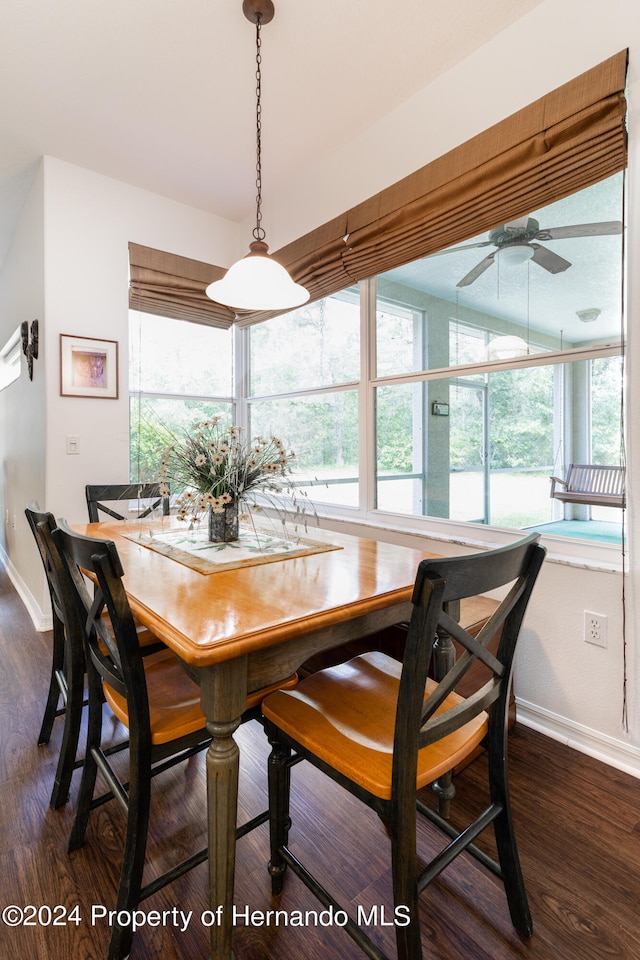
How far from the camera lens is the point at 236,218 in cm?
365

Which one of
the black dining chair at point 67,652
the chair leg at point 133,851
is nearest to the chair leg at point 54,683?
the black dining chair at point 67,652

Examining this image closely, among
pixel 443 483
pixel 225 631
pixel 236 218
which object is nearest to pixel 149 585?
pixel 225 631

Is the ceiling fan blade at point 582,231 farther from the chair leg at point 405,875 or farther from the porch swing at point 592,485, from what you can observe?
the chair leg at point 405,875

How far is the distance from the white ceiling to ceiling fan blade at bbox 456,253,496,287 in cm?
89

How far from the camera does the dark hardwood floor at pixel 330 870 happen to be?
1.09 m

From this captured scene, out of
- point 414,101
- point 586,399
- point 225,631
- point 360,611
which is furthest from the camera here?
point 414,101

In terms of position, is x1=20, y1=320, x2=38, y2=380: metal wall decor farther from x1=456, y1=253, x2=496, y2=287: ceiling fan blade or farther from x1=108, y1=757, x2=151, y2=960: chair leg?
x1=108, y1=757, x2=151, y2=960: chair leg

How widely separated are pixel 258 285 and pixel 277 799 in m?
1.67

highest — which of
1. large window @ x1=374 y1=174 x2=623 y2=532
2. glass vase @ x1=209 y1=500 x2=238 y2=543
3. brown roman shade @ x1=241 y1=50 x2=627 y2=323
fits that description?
brown roman shade @ x1=241 y1=50 x2=627 y2=323

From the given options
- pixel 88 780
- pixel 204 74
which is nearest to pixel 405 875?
pixel 88 780

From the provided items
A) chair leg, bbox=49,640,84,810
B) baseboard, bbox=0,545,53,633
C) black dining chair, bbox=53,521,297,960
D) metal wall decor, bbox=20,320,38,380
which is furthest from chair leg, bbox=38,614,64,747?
metal wall decor, bbox=20,320,38,380

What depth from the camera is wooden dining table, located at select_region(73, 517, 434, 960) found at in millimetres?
950

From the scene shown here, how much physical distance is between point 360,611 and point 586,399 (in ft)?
4.49

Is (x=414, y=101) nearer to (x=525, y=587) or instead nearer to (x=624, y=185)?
(x=624, y=185)
